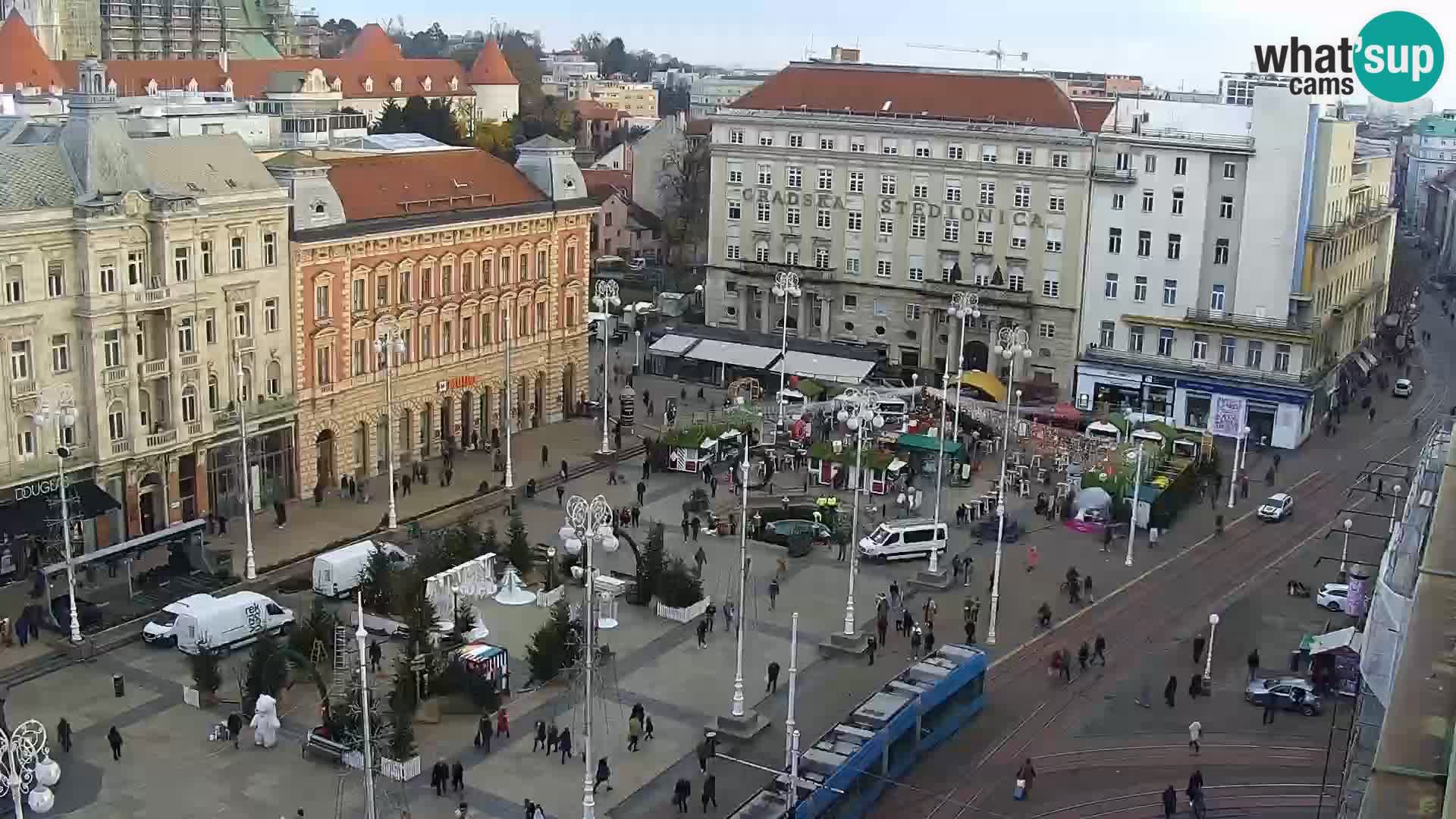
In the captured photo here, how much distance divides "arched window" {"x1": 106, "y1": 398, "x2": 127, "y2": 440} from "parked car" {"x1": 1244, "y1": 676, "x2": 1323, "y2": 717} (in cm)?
3596

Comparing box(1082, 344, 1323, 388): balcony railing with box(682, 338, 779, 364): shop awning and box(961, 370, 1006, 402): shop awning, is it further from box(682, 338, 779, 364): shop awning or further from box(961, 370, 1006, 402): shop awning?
box(682, 338, 779, 364): shop awning

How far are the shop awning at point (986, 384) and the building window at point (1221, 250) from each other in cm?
1188

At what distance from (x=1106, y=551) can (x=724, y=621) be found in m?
16.3

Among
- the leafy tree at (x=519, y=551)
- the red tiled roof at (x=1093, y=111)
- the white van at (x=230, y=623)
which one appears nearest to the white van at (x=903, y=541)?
the leafy tree at (x=519, y=551)

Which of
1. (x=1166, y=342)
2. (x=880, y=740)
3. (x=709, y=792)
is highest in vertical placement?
(x=1166, y=342)

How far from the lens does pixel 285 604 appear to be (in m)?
47.3

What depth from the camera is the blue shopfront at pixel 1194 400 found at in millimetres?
71125

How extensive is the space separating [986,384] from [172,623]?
4300 centimetres

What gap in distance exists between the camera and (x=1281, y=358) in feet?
234

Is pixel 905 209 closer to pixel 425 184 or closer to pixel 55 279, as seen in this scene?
pixel 425 184

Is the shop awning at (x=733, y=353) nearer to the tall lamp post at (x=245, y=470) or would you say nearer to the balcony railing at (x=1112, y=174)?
the balcony railing at (x=1112, y=174)

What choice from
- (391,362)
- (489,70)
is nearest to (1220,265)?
(391,362)

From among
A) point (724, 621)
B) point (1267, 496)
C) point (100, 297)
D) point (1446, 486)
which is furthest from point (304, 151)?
point (1446, 486)

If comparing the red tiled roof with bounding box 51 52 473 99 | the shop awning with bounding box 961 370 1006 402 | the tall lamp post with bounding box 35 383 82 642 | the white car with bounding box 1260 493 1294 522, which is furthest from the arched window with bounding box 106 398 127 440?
the red tiled roof with bounding box 51 52 473 99
